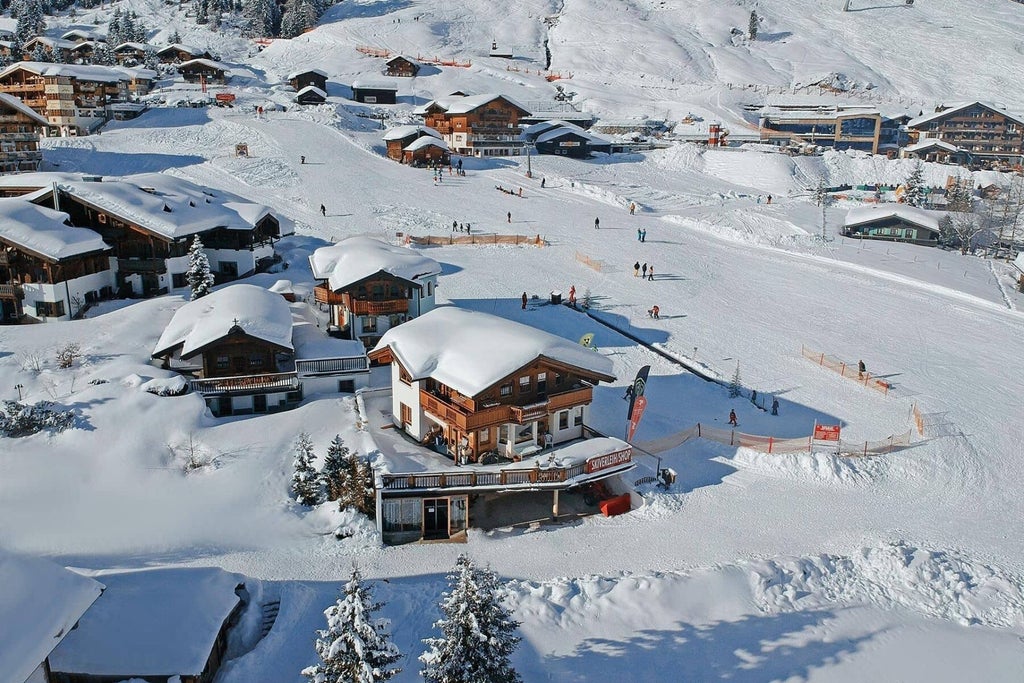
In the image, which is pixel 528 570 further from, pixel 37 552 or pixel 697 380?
pixel 697 380

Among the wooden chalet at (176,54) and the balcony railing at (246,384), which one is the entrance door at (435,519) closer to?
the balcony railing at (246,384)

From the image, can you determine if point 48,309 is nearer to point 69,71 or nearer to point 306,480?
point 306,480

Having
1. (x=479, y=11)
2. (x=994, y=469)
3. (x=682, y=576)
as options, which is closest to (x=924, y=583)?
(x=682, y=576)

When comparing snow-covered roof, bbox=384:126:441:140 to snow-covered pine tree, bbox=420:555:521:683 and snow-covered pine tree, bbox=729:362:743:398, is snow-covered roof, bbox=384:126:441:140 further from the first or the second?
snow-covered pine tree, bbox=420:555:521:683

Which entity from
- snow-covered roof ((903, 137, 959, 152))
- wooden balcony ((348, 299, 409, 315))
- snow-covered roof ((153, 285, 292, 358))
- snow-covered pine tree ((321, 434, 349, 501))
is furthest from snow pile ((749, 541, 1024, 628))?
snow-covered roof ((903, 137, 959, 152))

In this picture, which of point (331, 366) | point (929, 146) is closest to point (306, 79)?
point (331, 366)

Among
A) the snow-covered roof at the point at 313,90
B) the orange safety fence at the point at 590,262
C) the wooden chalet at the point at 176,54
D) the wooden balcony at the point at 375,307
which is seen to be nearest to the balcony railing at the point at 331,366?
the wooden balcony at the point at 375,307
